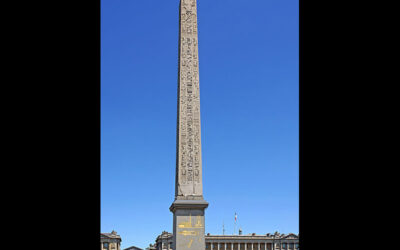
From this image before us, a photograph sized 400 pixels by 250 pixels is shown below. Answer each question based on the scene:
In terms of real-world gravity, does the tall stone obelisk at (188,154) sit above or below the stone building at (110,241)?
above

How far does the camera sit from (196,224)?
613 inches

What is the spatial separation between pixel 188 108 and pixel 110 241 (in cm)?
8146

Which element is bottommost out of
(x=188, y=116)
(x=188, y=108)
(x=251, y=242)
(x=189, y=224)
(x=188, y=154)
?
(x=251, y=242)

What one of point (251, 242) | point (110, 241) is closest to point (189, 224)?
point (110, 241)

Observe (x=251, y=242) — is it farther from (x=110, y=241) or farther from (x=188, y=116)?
(x=188, y=116)

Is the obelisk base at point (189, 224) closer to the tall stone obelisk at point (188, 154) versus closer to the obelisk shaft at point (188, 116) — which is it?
the tall stone obelisk at point (188, 154)

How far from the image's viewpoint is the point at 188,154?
15859 millimetres

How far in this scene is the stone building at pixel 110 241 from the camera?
9256cm

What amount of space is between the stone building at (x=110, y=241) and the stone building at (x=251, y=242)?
7437mm

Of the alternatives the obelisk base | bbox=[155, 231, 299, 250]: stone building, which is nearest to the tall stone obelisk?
the obelisk base

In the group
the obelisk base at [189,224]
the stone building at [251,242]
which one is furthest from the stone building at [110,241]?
the obelisk base at [189,224]
